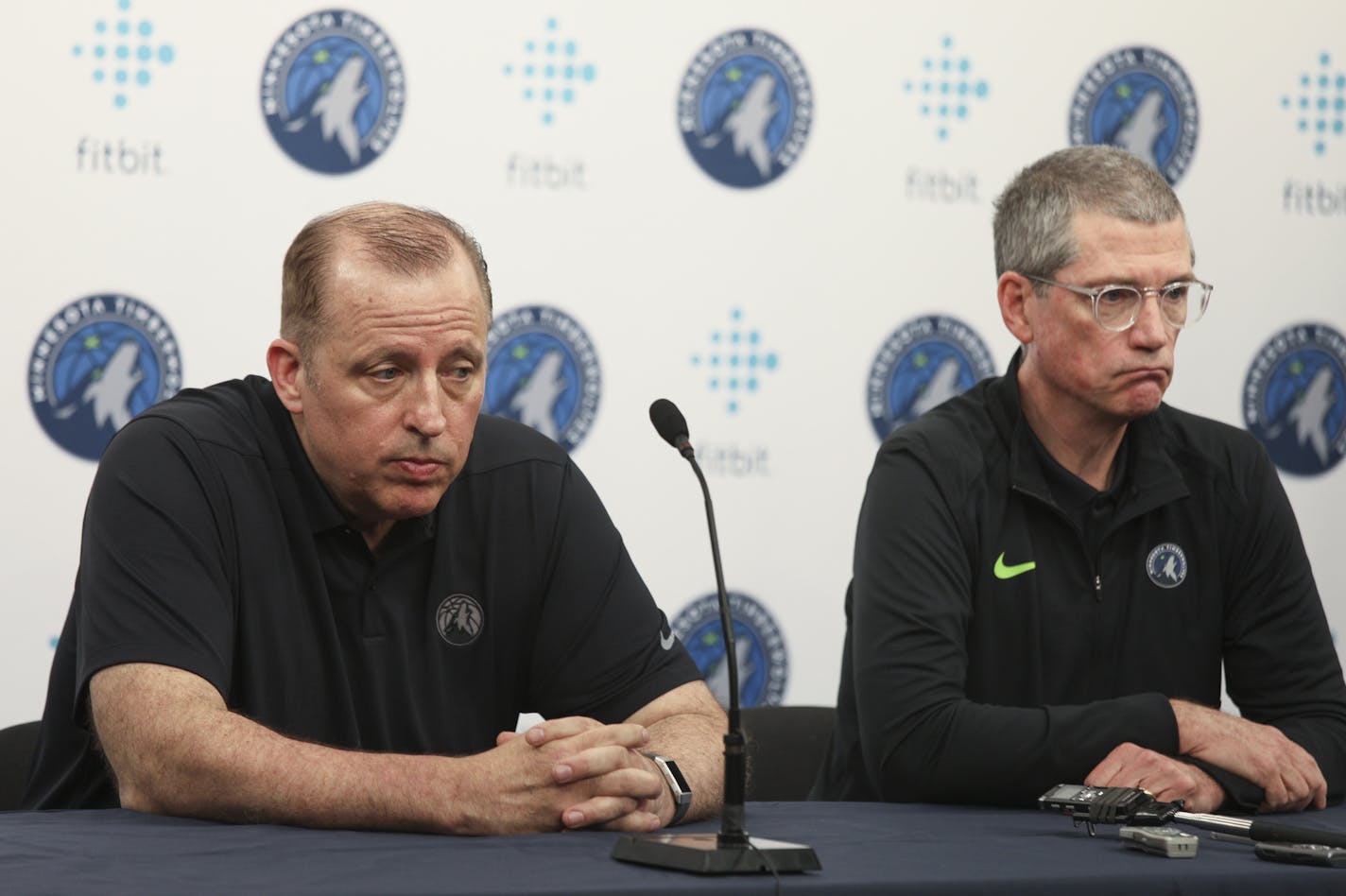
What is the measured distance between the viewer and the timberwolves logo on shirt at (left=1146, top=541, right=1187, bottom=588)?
8.55 feet

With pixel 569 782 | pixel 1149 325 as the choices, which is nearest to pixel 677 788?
pixel 569 782

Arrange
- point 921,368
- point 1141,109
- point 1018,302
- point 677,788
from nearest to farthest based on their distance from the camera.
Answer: point 677,788 → point 1018,302 → point 921,368 → point 1141,109

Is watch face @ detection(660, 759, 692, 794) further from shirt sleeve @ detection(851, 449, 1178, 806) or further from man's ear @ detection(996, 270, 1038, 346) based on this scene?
man's ear @ detection(996, 270, 1038, 346)

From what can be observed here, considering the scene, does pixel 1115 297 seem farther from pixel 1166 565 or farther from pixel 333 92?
pixel 333 92

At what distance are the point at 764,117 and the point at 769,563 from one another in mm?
1001

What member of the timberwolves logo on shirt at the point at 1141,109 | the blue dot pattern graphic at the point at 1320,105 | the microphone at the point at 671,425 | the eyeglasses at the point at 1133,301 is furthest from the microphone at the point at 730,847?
the blue dot pattern graphic at the point at 1320,105

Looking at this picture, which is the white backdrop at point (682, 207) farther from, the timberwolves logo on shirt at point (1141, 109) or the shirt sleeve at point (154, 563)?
the shirt sleeve at point (154, 563)

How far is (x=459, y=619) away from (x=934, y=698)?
2.35 ft

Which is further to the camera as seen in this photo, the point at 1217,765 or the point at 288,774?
the point at 1217,765

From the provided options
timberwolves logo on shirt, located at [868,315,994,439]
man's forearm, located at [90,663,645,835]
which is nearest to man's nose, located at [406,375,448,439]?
man's forearm, located at [90,663,645,835]

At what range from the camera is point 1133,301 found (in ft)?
8.45

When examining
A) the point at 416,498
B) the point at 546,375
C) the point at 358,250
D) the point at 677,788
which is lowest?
the point at 677,788

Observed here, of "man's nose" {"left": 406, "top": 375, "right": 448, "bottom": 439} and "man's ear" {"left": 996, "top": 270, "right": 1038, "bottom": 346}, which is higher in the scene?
"man's ear" {"left": 996, "top": 270, "right": 1038, "bottom": 346}

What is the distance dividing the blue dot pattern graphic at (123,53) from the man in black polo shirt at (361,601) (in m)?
1.03
